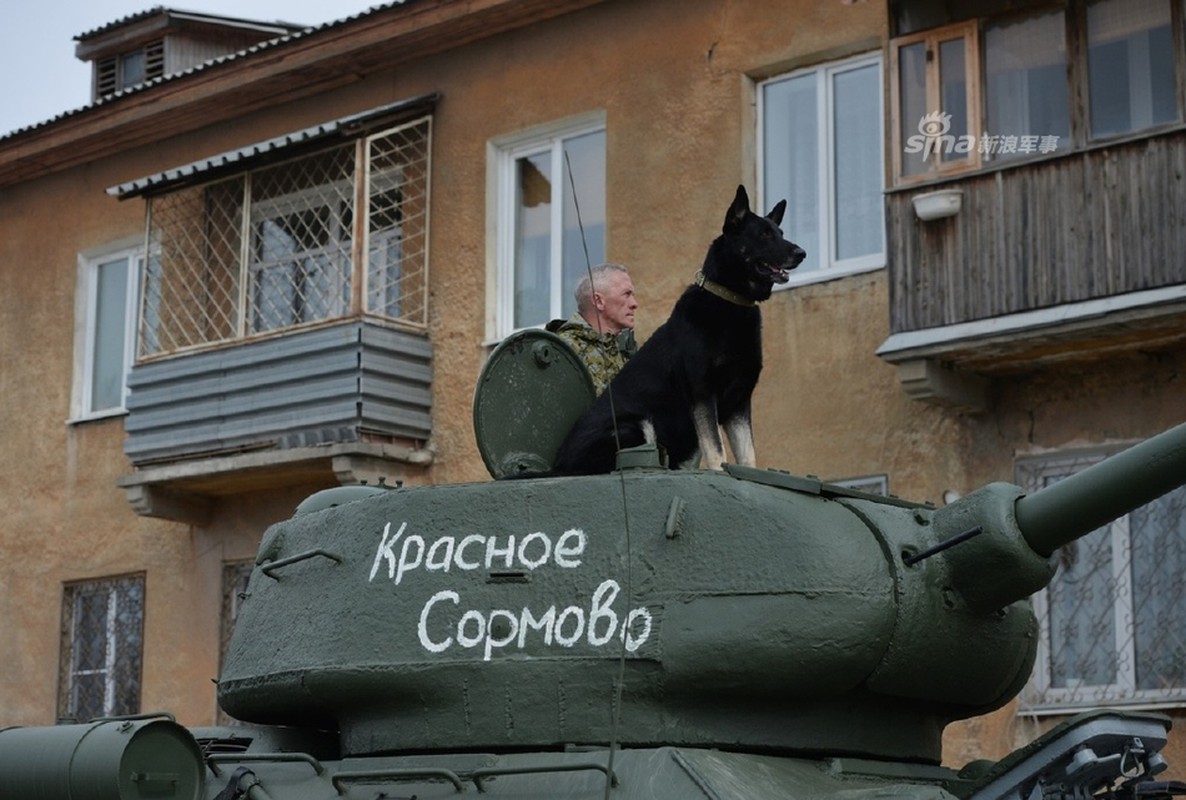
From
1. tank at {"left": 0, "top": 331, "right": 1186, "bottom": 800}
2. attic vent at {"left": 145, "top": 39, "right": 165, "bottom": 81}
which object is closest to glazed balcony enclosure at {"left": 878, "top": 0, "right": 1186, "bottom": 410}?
tank at {"left": 0, "top": 331, "right": 1186, "bottom": 800}

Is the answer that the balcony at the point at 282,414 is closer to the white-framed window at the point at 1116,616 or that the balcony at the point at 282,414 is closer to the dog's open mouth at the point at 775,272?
the white-framed window at the point at 1116,616

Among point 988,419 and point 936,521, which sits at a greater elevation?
point 988,419

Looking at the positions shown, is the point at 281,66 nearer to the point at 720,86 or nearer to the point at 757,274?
the point at 720,86

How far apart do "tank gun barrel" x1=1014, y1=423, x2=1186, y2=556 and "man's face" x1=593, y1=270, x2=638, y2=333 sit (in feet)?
7.08

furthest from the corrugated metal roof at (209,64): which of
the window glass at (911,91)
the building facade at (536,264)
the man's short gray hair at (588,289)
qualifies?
the man's short gray hair at (588,289)

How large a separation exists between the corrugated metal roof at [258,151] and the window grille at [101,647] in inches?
149

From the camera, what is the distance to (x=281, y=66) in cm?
1941

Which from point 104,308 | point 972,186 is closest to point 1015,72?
point 972,186

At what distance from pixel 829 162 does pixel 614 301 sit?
7.78 meters

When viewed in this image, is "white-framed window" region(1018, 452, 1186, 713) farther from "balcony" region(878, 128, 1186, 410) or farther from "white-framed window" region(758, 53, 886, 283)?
"white-framed window" region(758, 53, 886, 283)

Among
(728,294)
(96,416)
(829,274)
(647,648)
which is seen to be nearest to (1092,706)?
(829,274)

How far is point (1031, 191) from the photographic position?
14312 millimetres

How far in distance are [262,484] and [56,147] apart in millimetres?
4659

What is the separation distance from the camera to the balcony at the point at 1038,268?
1377 cm
